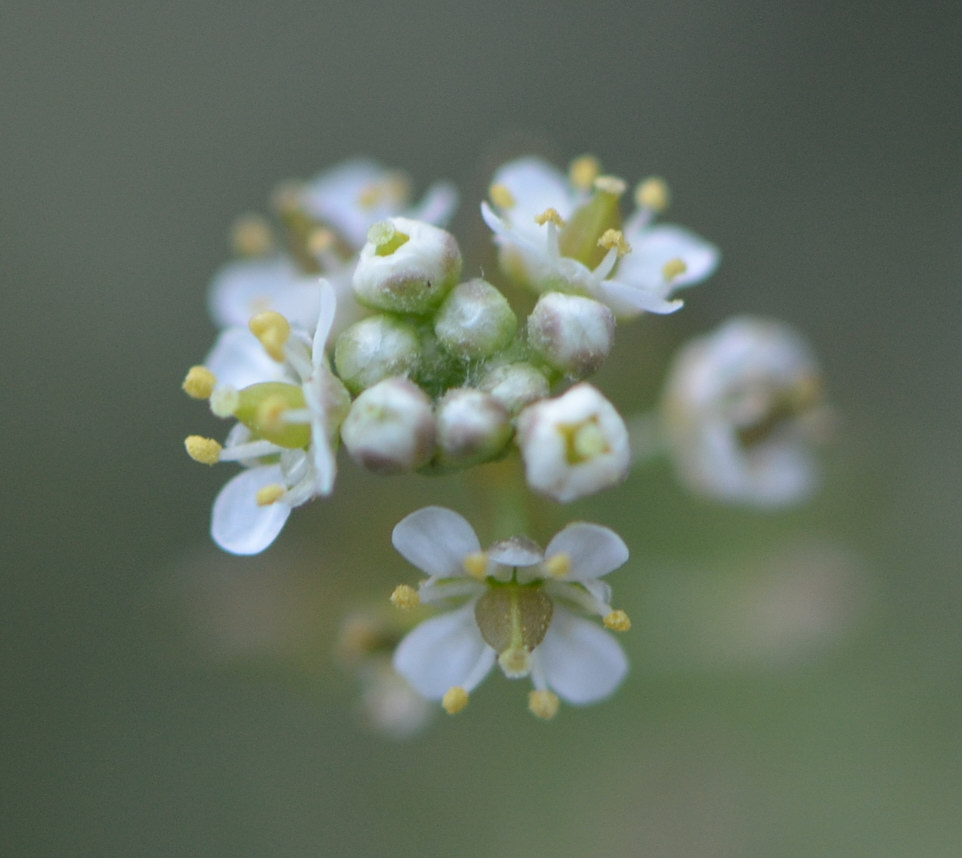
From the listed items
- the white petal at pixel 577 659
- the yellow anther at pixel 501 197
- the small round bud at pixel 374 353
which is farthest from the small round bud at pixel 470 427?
the yellow anther at pixel 501 197

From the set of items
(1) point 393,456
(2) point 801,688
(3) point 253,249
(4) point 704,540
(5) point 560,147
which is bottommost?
(1) point 393,456

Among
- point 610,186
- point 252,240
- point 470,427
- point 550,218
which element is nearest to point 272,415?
point 470,427

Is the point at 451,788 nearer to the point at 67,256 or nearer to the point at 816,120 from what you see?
the point at 67,256

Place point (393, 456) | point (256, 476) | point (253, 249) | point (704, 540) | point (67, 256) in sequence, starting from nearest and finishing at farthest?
point (393, 456)
point (256, 476)
point (253, 249)
point (704, 540)
point (67, 256)

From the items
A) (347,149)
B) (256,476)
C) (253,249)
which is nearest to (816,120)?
(347,149)

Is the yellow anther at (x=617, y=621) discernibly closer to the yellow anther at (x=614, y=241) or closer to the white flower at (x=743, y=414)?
the yellow anther at (x=614, y=241)

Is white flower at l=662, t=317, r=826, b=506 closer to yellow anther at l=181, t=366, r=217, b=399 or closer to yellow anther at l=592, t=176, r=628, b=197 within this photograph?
yellow anther at l=592, t=176, r=628, b=197
